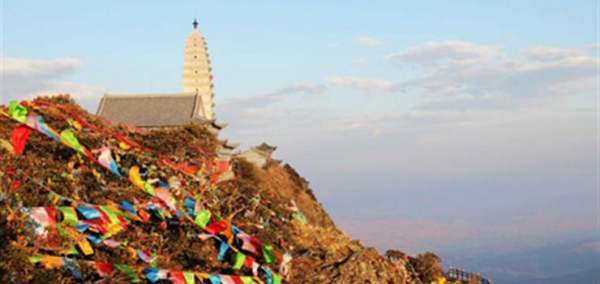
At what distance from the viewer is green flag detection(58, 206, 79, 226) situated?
2007 centimetres

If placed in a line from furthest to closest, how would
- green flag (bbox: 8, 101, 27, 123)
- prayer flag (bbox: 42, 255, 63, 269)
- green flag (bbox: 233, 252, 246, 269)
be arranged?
green flag (bbox: 8, 101, 27, 123)
green flag (bbox: 233, 252, 246, 269)
prayer flag (bbox: 42, 255, 63, 269)

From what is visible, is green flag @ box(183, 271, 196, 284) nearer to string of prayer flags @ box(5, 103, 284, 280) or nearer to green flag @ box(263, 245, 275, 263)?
string of prayer flags @ box(5, 103, 284, 280)

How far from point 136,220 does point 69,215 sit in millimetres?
3144

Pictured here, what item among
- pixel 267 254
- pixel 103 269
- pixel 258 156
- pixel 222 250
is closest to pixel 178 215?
pixel 222 250

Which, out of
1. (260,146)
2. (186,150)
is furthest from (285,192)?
(186,150)

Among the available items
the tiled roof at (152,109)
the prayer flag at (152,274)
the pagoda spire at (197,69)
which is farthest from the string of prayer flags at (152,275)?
the pagoda spire at (197,69)

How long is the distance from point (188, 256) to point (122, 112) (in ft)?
Result: 95.1

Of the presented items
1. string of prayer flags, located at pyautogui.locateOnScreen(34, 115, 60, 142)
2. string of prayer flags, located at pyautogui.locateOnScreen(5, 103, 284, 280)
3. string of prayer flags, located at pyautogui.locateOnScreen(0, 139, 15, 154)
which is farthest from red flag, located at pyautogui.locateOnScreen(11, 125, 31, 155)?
string of prayer flags, located at pyautogui.locateOnScreen(0, 139, 15, 154)

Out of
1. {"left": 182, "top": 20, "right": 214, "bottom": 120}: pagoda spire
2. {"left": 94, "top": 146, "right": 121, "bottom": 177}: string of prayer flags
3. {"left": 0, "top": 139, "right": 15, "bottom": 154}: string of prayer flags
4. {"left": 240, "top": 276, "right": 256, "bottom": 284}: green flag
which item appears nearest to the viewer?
{"left": 240, "top": 276, "right": 256, "bottom": 284}: green flag

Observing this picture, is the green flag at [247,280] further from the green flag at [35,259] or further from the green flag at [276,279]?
the green flag at [35,259]

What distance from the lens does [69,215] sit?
20.3 meters

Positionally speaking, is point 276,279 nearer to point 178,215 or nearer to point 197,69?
point 178,215

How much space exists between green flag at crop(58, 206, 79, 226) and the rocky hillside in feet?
0.18

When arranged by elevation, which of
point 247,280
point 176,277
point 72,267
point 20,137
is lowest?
point 247,280
